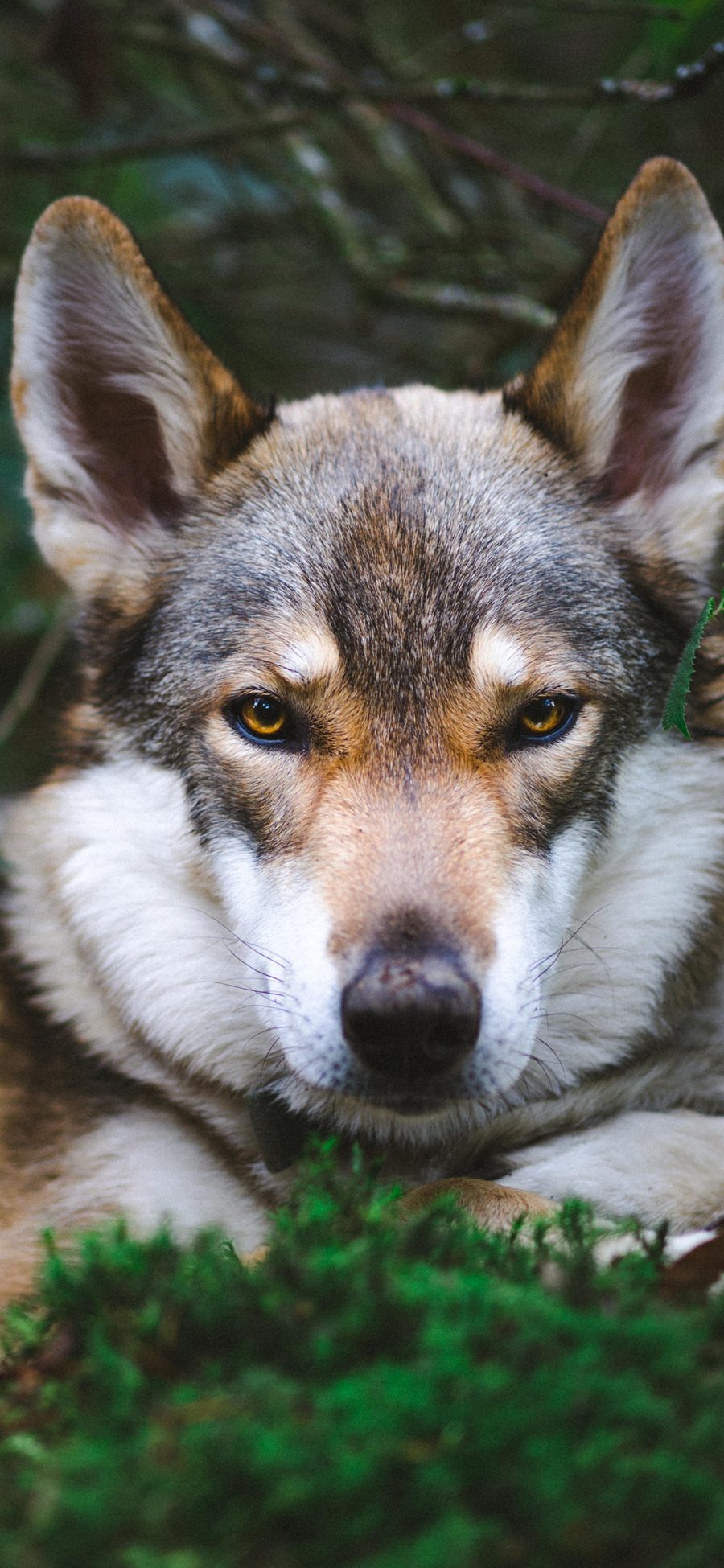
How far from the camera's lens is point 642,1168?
109 inches

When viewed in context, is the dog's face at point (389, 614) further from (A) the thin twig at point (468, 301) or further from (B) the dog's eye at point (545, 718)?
(A) the thin twig at point (468, 301)

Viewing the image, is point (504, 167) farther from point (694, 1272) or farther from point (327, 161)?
point (694, 1272)

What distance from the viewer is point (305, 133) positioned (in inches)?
238

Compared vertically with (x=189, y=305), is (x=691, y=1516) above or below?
below

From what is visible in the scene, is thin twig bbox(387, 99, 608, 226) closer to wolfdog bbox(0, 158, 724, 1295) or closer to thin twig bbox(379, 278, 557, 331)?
thin twig bbox(379, 278, 557, 331)

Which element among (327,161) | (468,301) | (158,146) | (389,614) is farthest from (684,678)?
(327,161)

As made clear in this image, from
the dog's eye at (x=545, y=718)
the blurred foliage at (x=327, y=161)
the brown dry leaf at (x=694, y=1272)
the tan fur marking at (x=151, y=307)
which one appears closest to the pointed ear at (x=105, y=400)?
the tan fur marking at (x=151, y=307)

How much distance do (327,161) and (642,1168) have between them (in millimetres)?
5381

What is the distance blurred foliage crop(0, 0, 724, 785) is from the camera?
5168 millimetres

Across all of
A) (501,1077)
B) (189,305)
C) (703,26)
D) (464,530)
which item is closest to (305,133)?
(189,305)

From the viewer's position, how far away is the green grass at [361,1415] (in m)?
1.27

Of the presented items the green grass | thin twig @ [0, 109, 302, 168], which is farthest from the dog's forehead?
thin twig @ [0, 109, 302, 168]

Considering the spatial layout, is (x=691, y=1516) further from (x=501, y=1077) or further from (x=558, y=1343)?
(x=501, y=1077)

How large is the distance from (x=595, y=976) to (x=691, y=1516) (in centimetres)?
193
